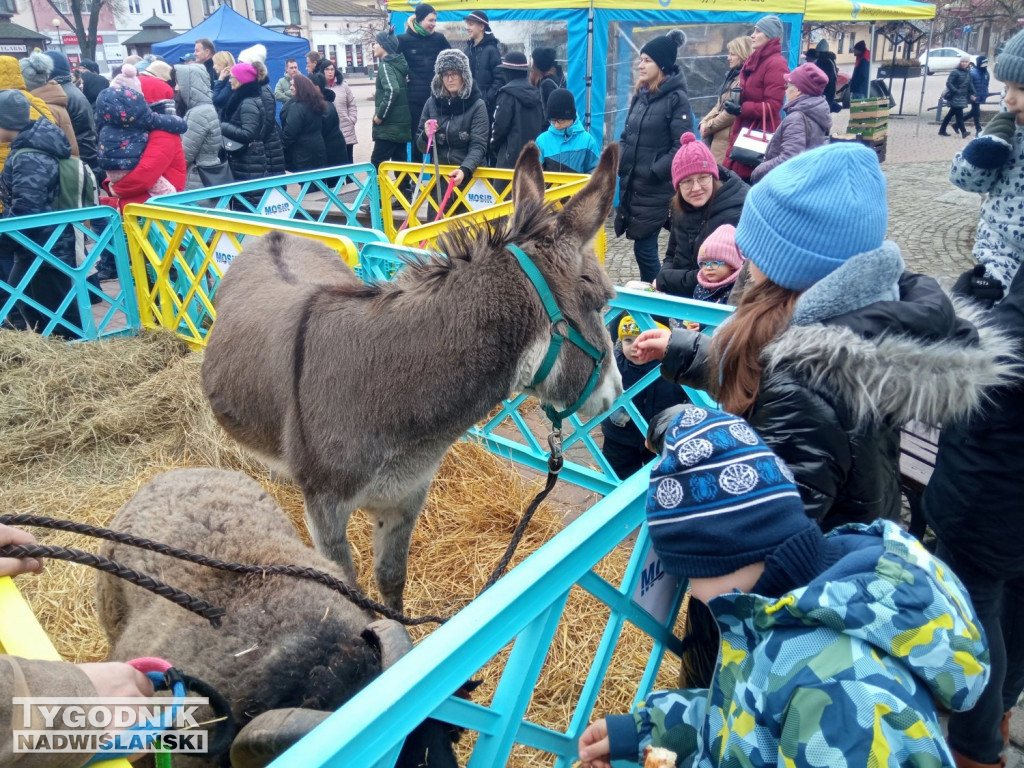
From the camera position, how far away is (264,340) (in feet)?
10.1

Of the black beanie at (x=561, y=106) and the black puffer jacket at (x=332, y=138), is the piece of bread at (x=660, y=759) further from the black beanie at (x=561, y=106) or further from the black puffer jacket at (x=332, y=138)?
the black puffer jacket at (x=332, y=138)

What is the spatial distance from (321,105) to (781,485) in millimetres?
9646

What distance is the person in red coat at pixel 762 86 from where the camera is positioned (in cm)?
761

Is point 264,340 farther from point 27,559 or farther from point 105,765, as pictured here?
point 105,765

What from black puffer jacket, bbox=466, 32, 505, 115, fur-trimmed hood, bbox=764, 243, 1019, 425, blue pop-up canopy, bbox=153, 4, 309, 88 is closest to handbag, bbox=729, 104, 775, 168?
black puffer jacket, bbox=466, 32, 505, 115

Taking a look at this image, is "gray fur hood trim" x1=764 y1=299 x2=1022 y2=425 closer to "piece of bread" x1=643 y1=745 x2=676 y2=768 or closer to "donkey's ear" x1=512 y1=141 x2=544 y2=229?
"piece of bread" x1=643 y1=745 x2=676 y2=768

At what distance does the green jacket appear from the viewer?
903 centimetres

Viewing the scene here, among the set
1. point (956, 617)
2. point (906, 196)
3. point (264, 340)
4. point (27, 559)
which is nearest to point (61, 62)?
point (264, 340)

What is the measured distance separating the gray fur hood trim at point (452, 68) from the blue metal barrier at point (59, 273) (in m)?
3.49

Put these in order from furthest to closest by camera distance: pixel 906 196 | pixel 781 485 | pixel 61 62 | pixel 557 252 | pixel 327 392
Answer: pixel 906 196 → pixel 61 62 → pixel 327 392 → pixel 557 252 → pixel 781 485

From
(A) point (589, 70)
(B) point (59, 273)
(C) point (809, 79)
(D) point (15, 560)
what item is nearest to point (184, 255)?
(B) point (59, 273)

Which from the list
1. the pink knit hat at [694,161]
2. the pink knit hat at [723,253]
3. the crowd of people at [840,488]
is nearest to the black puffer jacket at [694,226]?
the pink knit hat at [694,161]

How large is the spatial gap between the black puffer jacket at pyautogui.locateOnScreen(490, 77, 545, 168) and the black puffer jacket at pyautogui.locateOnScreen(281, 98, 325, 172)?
279 cm

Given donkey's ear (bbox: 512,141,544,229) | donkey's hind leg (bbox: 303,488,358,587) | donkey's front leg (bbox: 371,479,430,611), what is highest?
donkey's ear (bbox: 512,141,544,229)
